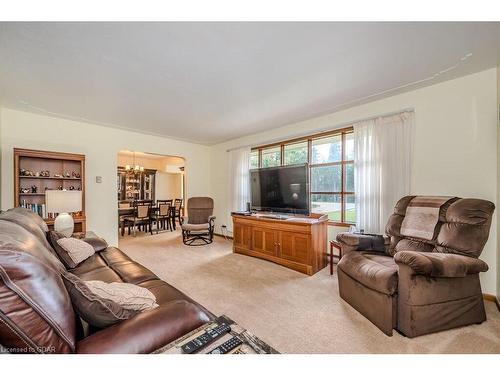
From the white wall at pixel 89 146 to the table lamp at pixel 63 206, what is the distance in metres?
1.01

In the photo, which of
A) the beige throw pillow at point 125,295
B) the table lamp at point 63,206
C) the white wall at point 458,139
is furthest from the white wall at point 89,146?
the white wall at point 458,139

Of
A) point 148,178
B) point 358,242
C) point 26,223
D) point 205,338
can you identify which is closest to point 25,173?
point 26,223

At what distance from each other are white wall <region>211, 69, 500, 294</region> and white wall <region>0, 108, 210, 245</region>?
14.7 ft

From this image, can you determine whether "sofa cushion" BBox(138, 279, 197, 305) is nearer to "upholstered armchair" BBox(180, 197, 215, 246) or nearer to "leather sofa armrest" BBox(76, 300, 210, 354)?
"leather sofa armrest" BBox(76, 300, 210, 354)

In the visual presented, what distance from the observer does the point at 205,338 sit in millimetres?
916

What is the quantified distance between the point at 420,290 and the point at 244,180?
3697 mm

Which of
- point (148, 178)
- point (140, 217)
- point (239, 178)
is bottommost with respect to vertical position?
point (140, 217)

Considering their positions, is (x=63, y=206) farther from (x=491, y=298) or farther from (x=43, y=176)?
(x=491, y=298)

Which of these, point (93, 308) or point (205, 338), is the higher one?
point (93, 308)

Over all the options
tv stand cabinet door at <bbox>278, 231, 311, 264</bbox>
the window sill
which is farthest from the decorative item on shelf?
the window sill

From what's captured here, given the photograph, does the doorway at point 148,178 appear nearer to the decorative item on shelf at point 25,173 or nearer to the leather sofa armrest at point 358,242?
the decorative item on shelf at point 25,173

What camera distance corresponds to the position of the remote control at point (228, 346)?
85cm

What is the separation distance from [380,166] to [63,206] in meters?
4.34
